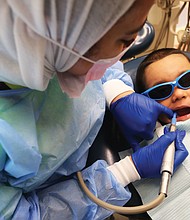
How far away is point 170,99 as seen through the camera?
119 centimetres

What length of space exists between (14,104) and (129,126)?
48 centimetres

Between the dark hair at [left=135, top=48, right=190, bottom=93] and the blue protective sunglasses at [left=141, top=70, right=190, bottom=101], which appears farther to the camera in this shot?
the dark hair at [left=135, top=48, right=190, bottom=93]

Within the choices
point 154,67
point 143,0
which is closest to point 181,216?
point 154,67

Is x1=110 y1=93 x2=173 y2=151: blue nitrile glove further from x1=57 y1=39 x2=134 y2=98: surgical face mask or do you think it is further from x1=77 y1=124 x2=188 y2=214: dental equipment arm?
x1=57 y1=39 x2=134 y2=98: surgical face mask

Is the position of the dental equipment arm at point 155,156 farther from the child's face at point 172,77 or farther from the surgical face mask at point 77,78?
the surgical face mask at point 77,78

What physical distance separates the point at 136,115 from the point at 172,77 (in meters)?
0.25

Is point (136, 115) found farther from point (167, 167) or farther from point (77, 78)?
point (77, 78)

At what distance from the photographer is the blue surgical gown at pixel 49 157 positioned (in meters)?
0.70

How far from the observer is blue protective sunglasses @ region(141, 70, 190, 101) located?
1172mm

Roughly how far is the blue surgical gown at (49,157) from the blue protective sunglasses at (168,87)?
33 cm

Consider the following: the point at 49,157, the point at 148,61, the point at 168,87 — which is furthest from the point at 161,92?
the point at 49,157

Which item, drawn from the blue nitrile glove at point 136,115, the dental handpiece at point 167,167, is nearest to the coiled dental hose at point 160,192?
the dental handpiece at point 167,167

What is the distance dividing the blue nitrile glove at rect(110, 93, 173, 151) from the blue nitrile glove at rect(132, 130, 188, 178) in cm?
9

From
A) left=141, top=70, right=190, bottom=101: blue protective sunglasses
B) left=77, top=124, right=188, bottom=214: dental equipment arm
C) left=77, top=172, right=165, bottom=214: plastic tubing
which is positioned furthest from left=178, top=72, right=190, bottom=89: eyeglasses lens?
left=77, top=172, right=165, bottom=214: plastic tubing
